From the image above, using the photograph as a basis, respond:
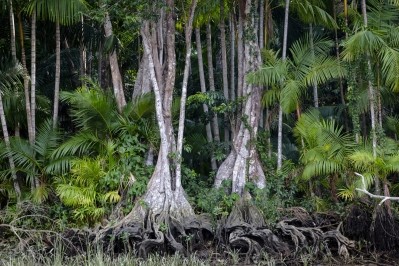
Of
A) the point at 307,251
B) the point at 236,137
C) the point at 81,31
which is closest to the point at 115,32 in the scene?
the point at 81,31

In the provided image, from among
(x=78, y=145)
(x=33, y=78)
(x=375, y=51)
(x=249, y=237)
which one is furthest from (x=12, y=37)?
(x=375, y=51)

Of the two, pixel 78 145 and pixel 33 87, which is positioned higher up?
pixel 33 87

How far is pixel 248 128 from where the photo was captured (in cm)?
1470

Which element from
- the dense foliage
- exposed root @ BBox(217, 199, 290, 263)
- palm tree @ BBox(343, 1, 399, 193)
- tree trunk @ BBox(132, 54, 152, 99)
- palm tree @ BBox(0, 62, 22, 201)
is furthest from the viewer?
tree trunk @ BBox(132, 54, 152, 99)

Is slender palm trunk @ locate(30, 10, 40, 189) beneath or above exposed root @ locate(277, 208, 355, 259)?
above

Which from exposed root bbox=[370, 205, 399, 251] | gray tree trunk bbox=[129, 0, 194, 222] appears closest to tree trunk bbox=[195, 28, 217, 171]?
gray tree trunk bbox=[129, 0, 194, 222]

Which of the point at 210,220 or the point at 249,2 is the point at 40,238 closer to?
the point at 210,220

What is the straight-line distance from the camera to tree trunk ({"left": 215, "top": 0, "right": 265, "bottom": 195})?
14625mm

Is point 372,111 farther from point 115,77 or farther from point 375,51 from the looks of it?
point 115,77

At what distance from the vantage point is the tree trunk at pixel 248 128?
14625 mm

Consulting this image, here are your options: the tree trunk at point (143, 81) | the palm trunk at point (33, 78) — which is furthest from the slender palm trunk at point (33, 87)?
the tree trunk at point (143, 81)

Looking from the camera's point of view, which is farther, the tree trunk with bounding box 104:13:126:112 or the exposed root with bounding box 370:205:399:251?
the tree trunk with bounding box 104:13:126:112

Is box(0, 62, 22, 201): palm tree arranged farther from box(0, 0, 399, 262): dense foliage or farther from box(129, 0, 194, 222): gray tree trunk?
box(129, 0, 194, 222): gray tree trunk

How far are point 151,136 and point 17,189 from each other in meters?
3.10
